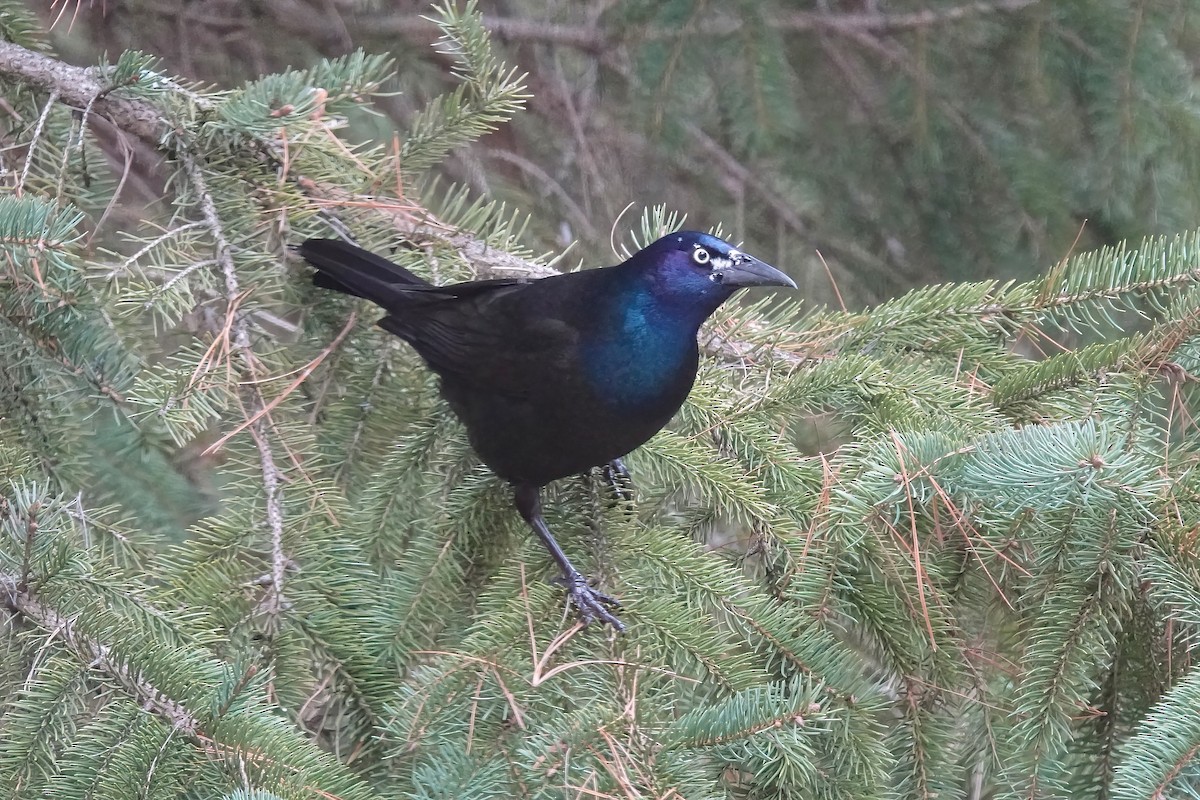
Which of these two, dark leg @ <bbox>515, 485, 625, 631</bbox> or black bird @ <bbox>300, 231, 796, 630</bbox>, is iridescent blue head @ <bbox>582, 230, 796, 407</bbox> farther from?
dark leg @ <bbox>515, 485, 625, 631</bbox>

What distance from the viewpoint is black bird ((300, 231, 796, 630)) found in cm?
248

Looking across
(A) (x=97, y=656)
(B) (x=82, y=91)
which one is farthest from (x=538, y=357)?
(A) (x=97, y=656)

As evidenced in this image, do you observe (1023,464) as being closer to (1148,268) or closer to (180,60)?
(1148,268)

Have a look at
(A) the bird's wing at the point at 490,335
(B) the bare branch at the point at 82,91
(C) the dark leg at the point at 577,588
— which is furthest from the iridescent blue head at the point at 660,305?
(B) the bare branch at the point at 82,91

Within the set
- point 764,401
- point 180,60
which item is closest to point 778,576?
point 764,401

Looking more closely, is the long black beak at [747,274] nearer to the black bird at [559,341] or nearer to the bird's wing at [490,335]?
the black bird at [559,341]

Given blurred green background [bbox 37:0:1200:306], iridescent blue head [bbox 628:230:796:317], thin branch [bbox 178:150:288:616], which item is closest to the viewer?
thin branch [bbox 178:150:288:616]

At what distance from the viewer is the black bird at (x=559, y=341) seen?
248cm

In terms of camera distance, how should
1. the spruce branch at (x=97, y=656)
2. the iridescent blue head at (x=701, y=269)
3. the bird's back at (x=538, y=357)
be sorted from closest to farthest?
the spruce branch at (x=97, y=656), the bird's back at (x=538, y=357), the iridescent blue head at (x=701, y=269)

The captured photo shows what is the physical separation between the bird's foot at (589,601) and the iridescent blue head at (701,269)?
78 centimetres

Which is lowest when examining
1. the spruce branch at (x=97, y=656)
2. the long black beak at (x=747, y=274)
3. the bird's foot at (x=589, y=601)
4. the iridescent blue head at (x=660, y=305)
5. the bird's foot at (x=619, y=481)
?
the bird's foot at (x=619, y=481)

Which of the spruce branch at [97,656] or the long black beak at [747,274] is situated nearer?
the spruce branch at [97,656]

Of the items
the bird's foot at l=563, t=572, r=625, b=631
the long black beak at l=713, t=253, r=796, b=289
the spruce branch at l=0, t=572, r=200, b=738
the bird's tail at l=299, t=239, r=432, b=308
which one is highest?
the long black beak at l=713, t=253, r=796, b=289

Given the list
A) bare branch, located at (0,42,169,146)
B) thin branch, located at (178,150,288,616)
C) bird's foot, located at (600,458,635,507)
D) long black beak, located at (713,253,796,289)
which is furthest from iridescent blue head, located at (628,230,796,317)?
bare branch, located at (0,42,169,146)
